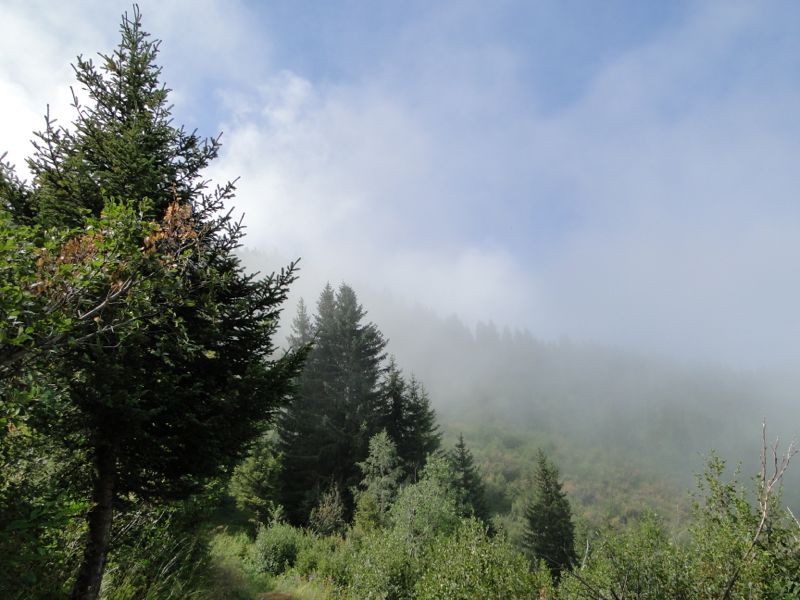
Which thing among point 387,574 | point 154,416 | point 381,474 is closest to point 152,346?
point 154,416

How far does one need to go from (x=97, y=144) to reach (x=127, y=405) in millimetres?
4977

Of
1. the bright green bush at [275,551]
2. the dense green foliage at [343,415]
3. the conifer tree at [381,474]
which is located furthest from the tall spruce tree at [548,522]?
the bright green bush at [275,551]

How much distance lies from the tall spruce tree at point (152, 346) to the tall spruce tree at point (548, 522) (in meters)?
35.6

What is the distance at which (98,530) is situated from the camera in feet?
20.5

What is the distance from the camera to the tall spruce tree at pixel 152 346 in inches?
231

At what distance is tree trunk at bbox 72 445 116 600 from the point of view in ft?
19.3

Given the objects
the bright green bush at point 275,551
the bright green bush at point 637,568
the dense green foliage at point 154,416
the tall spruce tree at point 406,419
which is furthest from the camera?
the tall spruce tree at point 406,419

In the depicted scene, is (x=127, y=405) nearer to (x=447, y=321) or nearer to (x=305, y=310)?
(x=305, y=310)

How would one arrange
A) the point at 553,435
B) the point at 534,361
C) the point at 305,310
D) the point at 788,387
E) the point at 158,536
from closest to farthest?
the point at 158,536 < the point at 305,310 < the point at 553,435 < the point at 788,387 < the point at 534,361

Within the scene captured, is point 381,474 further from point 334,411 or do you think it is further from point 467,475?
point 467,475

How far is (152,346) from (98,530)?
2861 millimetres

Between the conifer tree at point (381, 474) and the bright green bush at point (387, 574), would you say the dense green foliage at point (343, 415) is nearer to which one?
the conifer tree at point (381, 474)

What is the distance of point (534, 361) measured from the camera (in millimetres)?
168250

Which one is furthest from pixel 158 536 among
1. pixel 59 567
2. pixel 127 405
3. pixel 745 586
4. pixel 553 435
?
pixel 553 435
